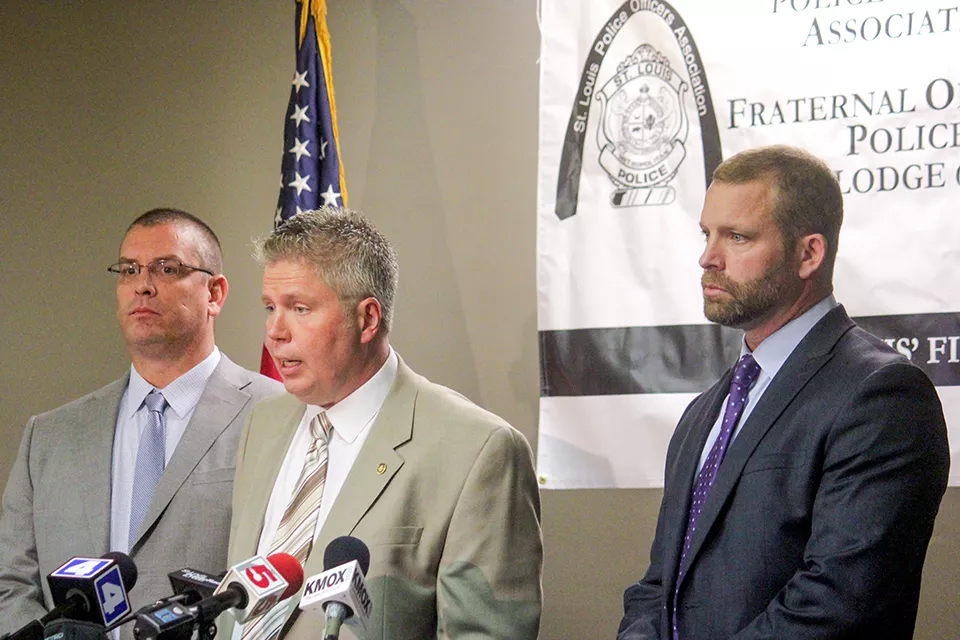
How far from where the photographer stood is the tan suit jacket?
240 cm

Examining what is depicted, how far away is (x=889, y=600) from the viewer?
2.05 metres

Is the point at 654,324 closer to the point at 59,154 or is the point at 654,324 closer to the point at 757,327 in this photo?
the point at 757,327

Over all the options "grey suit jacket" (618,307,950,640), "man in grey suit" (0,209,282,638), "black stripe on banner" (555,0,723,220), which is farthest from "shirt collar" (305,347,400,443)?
"black stripe on banner" (555,0,723,220)

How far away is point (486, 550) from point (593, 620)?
1706mm

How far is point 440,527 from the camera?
2.47m

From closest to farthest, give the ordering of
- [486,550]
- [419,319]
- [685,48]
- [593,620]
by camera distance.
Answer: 1. [486,550]
2. [685,48]
3. [593,620]
4. [419,319]

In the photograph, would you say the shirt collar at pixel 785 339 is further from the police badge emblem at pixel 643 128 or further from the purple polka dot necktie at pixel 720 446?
the police badge emblem at pixel 643 128

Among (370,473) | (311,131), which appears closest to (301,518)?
(370,473)

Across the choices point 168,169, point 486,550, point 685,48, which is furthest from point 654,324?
point 168,169

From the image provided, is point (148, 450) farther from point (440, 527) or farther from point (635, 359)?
point (635, 359)

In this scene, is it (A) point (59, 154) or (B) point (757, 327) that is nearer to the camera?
(B) point (757, 327)

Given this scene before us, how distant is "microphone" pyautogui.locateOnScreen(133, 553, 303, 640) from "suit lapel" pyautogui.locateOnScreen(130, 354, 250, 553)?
3.70 feet

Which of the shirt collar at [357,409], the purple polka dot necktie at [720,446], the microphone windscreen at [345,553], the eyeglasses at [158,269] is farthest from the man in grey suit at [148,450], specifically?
the purple polka dot necktie at [720,446]

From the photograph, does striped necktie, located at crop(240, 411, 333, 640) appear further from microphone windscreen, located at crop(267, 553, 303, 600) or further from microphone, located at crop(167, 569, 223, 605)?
microphone, located at crop(167, 569, 223, 605)
